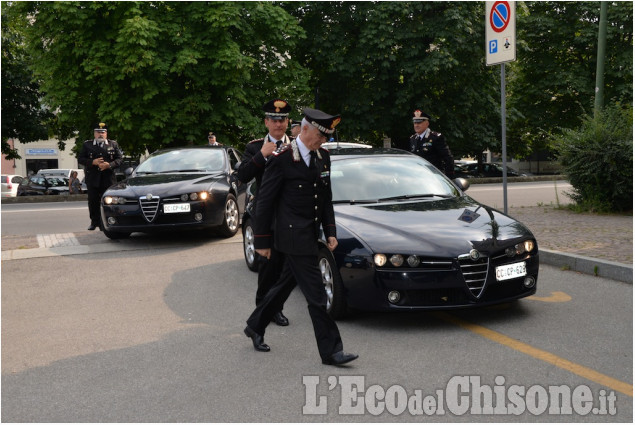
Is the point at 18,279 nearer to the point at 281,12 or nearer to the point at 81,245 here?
the point at 81,245

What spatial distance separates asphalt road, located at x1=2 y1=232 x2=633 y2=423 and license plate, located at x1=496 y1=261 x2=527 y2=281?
38 cm

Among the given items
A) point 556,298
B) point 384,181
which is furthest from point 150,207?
point 556,298

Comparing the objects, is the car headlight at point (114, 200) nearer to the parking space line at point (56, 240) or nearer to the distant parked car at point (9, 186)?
the parking space line at point (56, 240)

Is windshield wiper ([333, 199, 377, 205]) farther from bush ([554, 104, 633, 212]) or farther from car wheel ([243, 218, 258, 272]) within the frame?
bush ([554, 104, 633, 212])

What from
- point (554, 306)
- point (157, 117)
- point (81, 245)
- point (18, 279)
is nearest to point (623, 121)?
point (554, 306)

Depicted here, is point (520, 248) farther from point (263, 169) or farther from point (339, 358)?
point (263, 169)

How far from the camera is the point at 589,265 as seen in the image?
769 cm

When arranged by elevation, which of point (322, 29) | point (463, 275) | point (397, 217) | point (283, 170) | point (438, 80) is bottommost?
point (463, 275)

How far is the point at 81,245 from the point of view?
35.0 feet

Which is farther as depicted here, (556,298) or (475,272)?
(556,298)

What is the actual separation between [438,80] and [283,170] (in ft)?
87.9

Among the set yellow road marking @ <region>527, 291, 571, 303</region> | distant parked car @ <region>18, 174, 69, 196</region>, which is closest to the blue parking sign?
yellow road marking @ <region>527, 291, 571, 303</region>

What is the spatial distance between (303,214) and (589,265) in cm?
426

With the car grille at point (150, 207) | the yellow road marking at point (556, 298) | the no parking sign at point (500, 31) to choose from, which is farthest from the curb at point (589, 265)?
the car grille at point (150, 207)
